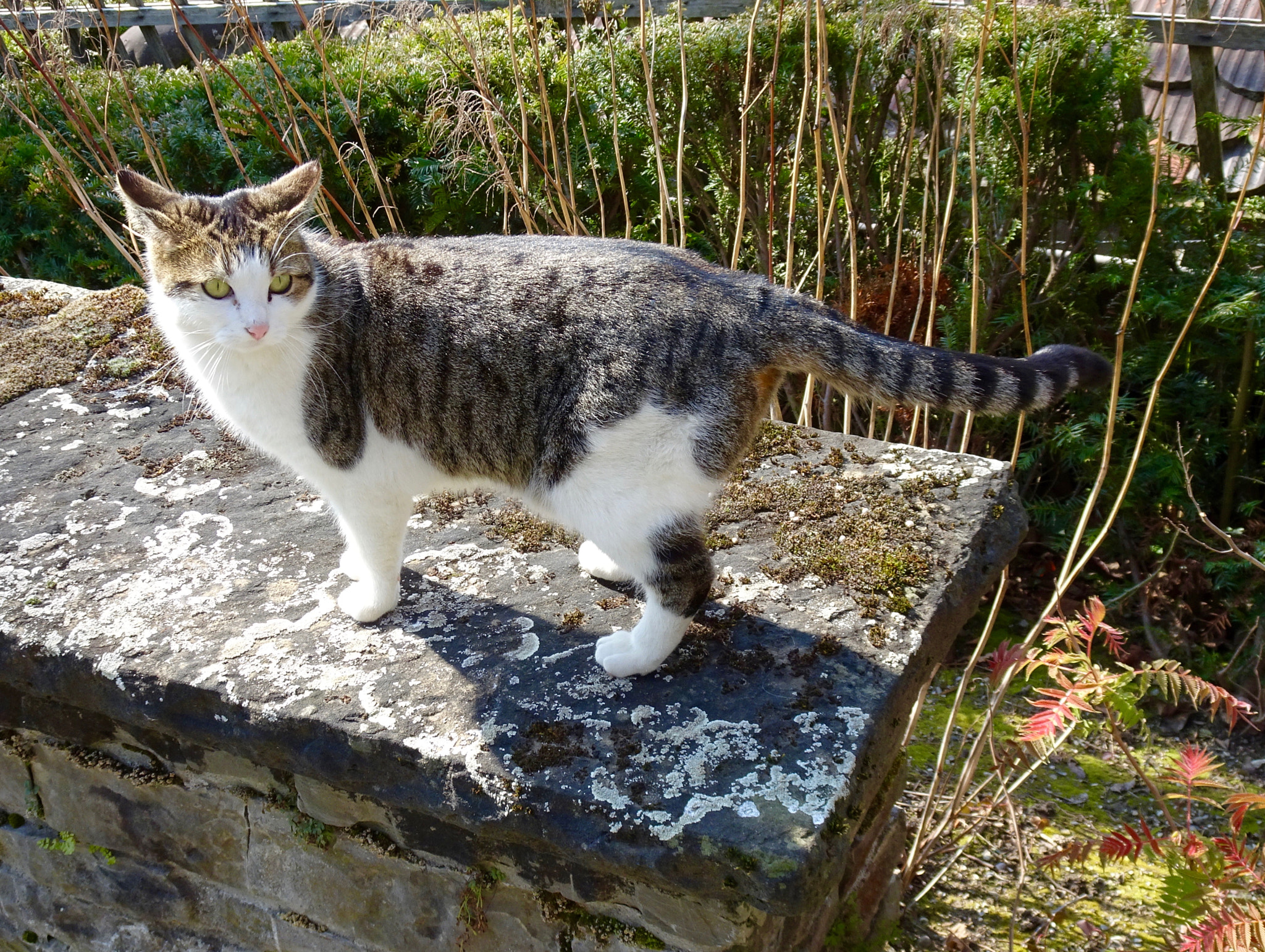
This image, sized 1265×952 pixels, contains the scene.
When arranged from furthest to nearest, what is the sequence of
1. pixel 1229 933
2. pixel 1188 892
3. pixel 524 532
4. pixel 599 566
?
1. pixel 524 532
2. pixel 599 566
3. pixel 1188 892
4. pixel 1229 933

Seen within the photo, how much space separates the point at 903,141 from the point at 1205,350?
1.35 meters

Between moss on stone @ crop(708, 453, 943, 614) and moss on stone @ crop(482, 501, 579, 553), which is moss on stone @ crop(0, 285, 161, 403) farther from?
moss on stone @ crop(708, 453, 943, 614)

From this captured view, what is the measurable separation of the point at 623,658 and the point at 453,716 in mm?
362

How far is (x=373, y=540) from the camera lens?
2199 millimetres

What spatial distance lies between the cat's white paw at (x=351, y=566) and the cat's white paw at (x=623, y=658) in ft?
2.16

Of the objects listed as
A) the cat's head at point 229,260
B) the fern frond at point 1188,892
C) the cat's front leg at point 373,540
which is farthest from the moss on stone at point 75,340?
the fern frond at point 1188,892

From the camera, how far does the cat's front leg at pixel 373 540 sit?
7.22 feet

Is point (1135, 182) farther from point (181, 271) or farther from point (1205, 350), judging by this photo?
point (181, 271)

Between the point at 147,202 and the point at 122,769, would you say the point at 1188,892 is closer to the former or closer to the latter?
the point at 122,769

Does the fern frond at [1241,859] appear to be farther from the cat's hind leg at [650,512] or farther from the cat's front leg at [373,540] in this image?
the cat's front leg at [373,540]

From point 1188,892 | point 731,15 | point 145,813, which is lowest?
point 1188,892

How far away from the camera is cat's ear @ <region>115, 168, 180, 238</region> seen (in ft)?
6.79

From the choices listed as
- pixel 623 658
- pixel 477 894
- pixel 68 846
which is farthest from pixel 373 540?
pixel 68 846

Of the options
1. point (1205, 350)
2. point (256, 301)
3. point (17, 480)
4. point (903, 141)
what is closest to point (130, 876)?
point (17, 480)
